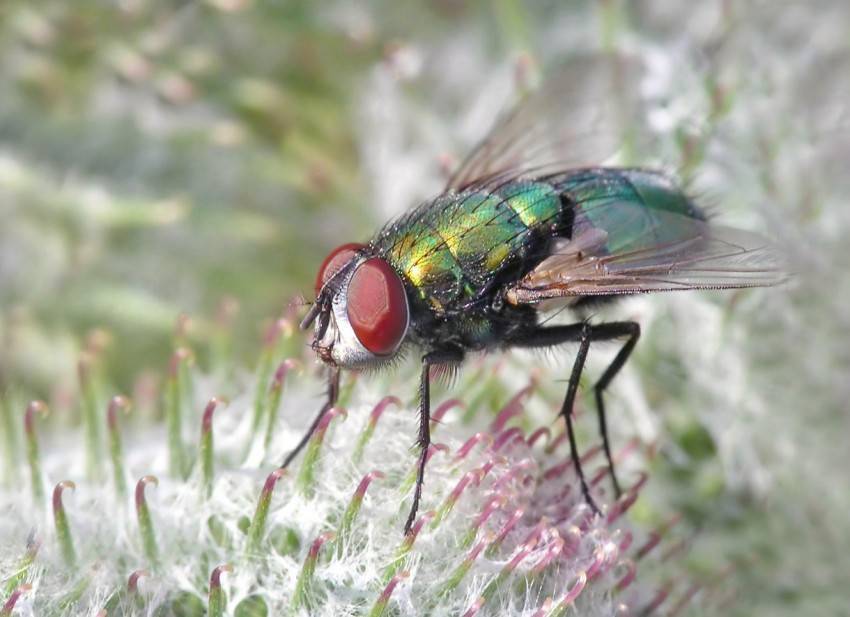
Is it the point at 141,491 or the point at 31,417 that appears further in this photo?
the point at 31,417

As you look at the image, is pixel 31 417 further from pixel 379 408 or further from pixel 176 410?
pixel 379 408

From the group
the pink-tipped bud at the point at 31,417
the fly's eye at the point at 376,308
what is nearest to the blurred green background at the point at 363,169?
the pink-tipped bud at the point at 31,417

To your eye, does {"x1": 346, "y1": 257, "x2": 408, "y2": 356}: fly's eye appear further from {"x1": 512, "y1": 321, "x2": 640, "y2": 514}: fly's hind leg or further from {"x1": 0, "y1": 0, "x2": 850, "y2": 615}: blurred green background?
{"x1": 0, "y1": 0, "x2": 850, "y2": 615}: blurred green background

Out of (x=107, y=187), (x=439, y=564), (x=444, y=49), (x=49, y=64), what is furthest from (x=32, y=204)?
(x=439, y=564)

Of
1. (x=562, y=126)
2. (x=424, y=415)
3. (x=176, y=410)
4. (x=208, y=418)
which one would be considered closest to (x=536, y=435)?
(x=424, y=415)

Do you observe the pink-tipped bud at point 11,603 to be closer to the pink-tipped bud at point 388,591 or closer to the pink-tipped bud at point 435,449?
the pink-tipped bud at point 388,591

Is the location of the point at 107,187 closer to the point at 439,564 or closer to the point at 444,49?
the point at 444,49

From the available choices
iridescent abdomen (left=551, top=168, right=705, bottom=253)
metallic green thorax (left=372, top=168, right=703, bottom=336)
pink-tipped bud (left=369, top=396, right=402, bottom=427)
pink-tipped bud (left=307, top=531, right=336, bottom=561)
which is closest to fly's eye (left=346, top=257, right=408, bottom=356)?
metallic green thorax (left=372, top=168, right=703, bottom=336)
